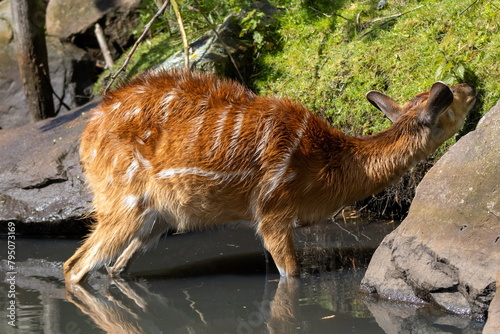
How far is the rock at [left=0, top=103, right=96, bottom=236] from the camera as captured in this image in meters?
7.21

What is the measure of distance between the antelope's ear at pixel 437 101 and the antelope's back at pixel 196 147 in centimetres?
96

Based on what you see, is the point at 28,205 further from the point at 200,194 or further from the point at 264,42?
the point at 264,42

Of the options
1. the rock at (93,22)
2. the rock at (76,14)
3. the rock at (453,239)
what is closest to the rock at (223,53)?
the rock at (93,22)

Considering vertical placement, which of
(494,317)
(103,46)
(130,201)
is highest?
(103,46)

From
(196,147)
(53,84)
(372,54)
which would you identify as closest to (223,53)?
(372,54)

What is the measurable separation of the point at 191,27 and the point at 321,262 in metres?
4.10

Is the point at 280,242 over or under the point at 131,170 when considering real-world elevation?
under

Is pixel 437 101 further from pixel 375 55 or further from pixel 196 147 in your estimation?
pixel 375 55

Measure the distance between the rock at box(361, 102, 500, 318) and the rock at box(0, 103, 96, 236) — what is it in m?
3.22

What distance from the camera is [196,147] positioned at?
5.66 meters

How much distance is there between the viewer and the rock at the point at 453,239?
4.59 meters

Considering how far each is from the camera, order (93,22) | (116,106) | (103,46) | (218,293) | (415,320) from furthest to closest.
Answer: (93,22) → (103,46) → (116,106) → (218,293) → (415,320)

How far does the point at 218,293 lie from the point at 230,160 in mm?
1022

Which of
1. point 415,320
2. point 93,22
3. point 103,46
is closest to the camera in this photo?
point 415,320
